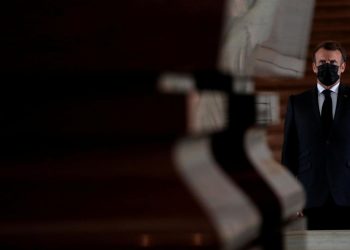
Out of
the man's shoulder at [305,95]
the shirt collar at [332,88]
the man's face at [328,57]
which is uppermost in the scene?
the man's face at [328,57]

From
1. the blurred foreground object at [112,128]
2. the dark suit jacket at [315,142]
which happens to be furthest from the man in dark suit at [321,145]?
the blurred foreground object at [112,128]

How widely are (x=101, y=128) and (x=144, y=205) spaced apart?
7cm

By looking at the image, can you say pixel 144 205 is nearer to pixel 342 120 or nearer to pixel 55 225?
pixel 55 225

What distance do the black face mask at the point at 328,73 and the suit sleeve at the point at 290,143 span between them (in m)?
0.34

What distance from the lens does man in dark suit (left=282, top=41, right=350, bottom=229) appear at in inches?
233

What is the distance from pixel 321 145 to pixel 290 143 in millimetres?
180

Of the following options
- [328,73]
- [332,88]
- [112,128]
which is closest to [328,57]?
[328,73]

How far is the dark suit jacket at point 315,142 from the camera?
6.02 metres

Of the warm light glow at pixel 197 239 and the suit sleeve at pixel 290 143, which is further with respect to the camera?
the suit sleeve at pixel 290 143

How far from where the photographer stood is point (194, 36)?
0.88 m

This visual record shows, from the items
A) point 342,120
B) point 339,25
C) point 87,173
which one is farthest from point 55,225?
point 339,25

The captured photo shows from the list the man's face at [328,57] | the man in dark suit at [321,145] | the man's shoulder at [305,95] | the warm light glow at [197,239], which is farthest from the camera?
the man's shoulder at [305,95]

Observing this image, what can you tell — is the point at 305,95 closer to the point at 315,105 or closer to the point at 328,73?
the point at 315,105

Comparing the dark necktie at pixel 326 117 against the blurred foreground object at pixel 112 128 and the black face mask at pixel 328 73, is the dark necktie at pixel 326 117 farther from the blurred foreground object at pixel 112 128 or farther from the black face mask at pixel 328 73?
the blurred foreground object at pixel 112 128
